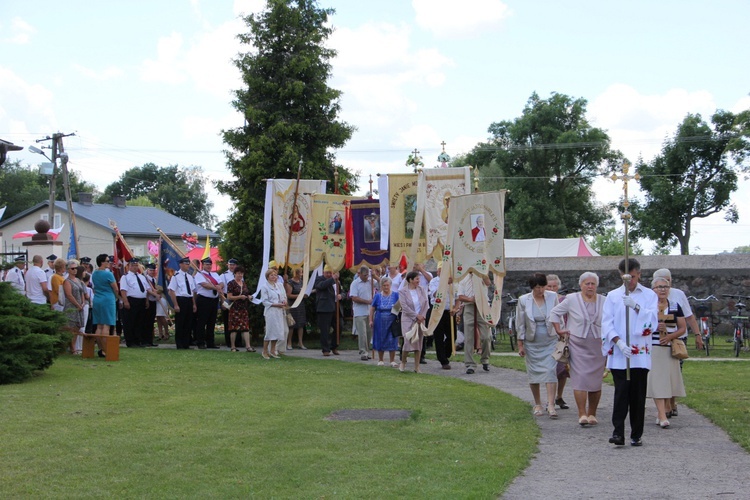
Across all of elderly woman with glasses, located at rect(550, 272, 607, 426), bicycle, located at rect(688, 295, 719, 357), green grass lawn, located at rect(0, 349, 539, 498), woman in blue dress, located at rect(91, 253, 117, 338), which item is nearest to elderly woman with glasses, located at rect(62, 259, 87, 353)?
woman in blue dress, located at rect(91, 253, 117, 338)

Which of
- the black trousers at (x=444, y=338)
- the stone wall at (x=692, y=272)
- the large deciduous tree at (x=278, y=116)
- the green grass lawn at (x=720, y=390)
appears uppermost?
the large deciduous tree at (x=278, y=116)

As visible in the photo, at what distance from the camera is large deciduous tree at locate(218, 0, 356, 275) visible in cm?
2577

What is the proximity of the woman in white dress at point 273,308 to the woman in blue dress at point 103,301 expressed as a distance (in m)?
3.04

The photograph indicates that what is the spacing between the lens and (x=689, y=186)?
45.5 meters

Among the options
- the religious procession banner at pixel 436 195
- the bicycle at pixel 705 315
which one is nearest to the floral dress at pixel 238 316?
the religious procession banner at pixel 436 195

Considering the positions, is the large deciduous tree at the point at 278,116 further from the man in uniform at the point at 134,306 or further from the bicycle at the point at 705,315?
the bicycle at the point at 705,315

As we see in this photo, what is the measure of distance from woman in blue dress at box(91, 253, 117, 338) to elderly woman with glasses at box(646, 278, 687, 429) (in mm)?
11501

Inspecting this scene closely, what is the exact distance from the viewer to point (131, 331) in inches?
852

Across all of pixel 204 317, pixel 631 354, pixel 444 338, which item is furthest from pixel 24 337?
pixel 631 354

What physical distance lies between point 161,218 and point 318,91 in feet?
153

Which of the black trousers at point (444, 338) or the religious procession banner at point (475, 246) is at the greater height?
the religious procession banner at point (475, 246)

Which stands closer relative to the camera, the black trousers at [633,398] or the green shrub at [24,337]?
the black trousers at [633,398]

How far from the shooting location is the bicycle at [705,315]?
20.4 m

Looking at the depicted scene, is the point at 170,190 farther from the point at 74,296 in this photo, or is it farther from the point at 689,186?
the point at 74,296
